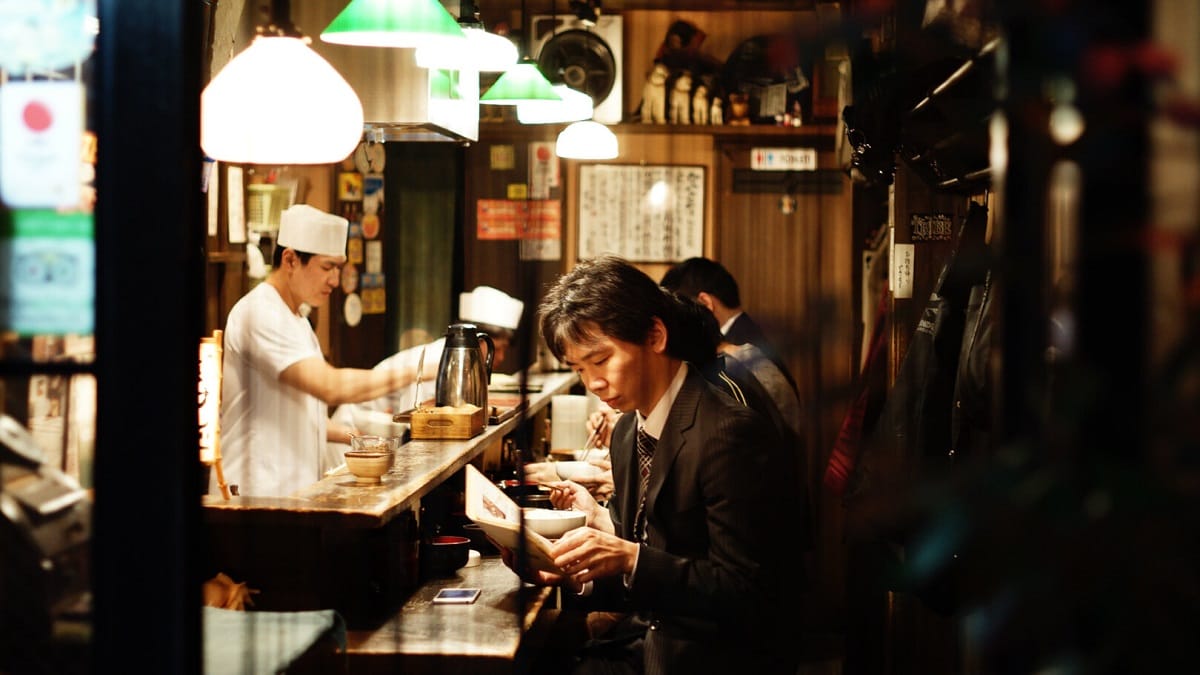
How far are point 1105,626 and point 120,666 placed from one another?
131 cm

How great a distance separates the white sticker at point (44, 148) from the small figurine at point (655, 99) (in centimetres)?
566

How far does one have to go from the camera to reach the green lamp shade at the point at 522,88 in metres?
4.44

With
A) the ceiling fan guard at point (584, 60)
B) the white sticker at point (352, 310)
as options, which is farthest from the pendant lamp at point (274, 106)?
the ceiling fan guard at point (584, 60)

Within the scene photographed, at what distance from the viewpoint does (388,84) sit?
13.8 feet

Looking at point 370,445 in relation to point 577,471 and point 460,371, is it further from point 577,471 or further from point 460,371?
point 460,371

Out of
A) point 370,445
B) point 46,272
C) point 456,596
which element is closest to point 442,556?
point 456,596

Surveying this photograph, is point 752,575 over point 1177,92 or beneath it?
beneath

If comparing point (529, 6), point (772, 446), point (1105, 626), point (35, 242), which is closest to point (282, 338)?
point (772, 446)

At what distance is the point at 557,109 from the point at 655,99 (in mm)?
2453

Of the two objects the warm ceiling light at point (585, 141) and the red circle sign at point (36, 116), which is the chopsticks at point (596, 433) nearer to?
the warm ceiling light at point (585, 141)

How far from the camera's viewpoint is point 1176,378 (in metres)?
0.97

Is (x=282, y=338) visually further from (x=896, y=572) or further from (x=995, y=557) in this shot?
(x=995, y=557)

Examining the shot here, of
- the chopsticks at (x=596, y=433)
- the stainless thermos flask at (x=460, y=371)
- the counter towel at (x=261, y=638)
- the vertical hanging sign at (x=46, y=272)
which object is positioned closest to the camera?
the vertical hanging sign at (x=46, y=272)

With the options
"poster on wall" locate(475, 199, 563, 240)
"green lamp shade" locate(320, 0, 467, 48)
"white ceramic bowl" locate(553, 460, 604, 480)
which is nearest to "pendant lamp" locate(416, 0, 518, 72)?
"green lamp shade" locate(320, 0, 467, 48)
